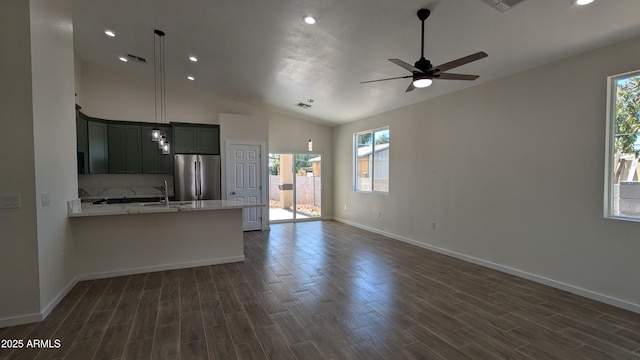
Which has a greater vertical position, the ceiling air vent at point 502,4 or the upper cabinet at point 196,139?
the ceiling air vent at point 502,4

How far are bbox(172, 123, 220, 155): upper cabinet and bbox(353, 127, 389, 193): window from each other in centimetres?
346

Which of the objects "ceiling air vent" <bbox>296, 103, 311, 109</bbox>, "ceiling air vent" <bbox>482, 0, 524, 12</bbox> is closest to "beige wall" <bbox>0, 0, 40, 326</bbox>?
"ceiling air vent" <bbox>482, 0, 524, 12</bbox>

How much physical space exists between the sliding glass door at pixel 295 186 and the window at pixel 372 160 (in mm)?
1318

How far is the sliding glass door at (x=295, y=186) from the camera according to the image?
809cm

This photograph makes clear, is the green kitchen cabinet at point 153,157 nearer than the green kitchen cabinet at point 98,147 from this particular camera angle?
No

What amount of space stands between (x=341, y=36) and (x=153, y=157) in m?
5.08

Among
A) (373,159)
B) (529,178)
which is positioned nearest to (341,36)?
(529,178)

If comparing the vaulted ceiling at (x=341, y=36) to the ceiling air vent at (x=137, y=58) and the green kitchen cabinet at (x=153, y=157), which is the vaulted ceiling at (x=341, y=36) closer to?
the ceiling air vent at (x=137, y=58)

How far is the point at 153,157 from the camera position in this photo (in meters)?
6.49

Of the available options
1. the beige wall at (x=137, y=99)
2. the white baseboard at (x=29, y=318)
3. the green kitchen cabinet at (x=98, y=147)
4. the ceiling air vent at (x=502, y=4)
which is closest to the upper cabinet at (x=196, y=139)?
the beige wall at (x=137, y=99)

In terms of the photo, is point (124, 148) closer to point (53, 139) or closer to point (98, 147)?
point (98, 147)

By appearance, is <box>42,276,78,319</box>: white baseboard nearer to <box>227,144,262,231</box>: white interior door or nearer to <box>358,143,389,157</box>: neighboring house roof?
<box>227,144,262,231</box>: white interior door

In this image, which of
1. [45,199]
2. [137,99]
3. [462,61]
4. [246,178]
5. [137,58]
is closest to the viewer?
[462,61]

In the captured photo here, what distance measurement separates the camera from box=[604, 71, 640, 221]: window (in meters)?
3.01
